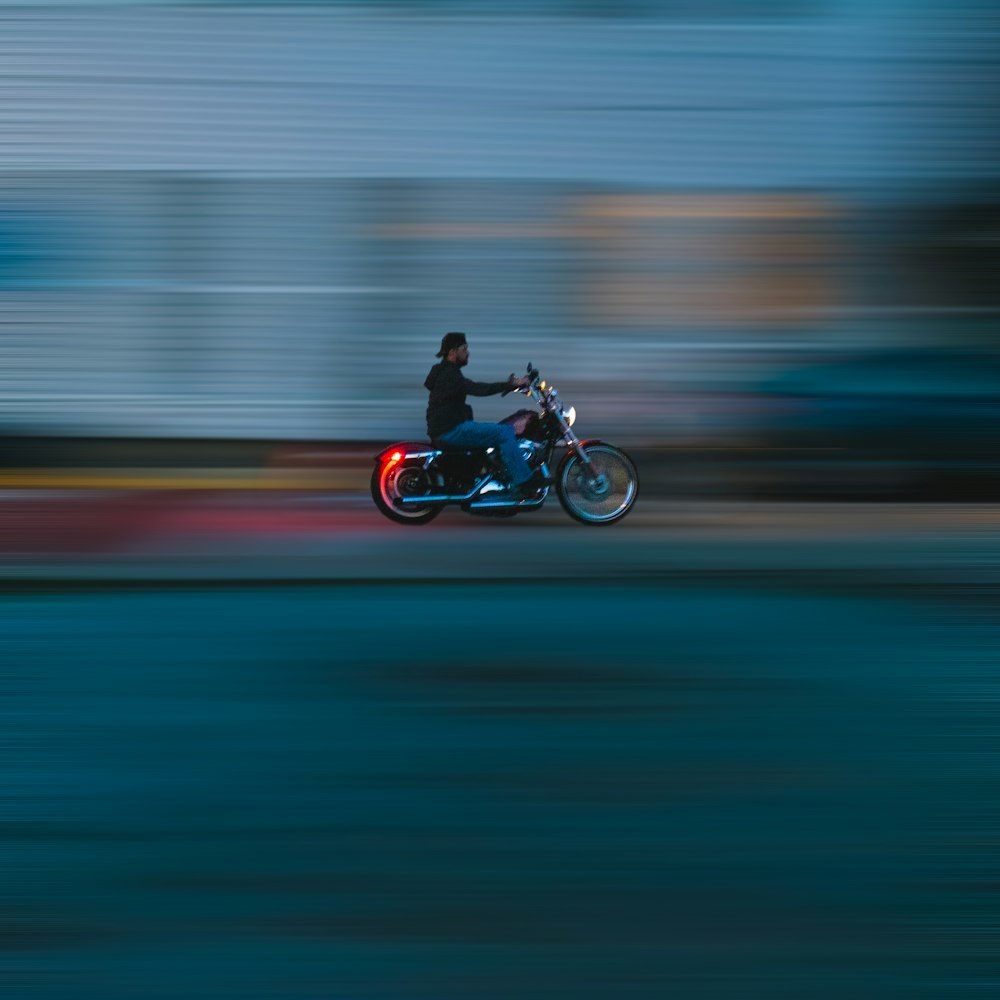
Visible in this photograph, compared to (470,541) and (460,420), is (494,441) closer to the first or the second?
(460,420)

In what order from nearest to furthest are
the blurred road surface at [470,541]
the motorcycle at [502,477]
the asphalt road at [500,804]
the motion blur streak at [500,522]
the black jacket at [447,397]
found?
the asphalt road at [500,804] < the motion blur streak at [500,522] < the blurred road surface at [470,541] < the black jacket at [447,397] < the motorcycle at [502,477]

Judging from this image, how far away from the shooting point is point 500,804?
470 cm

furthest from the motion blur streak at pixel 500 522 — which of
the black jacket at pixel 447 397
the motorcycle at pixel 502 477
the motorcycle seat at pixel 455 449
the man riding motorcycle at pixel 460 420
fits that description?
the black jacket at pixel 447 397

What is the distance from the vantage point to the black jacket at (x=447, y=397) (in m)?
11.5

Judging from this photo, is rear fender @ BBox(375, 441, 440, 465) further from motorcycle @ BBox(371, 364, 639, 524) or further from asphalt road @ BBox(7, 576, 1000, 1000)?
asphalt road @ BBox(7, 576, 1000, 1000)

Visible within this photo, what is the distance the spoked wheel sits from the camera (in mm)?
11766

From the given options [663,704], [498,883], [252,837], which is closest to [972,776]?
[663,704]

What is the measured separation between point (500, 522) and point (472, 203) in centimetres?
525

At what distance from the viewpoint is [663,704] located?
235 inches

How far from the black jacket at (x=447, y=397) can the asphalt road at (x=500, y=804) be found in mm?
3775

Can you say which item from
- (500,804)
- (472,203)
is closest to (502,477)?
(472,203)

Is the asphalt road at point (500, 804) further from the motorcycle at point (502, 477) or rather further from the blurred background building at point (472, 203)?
the blurred background building at point (472, 203)

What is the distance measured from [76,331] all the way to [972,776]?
13.3m

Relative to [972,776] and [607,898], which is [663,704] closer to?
[972,776]
